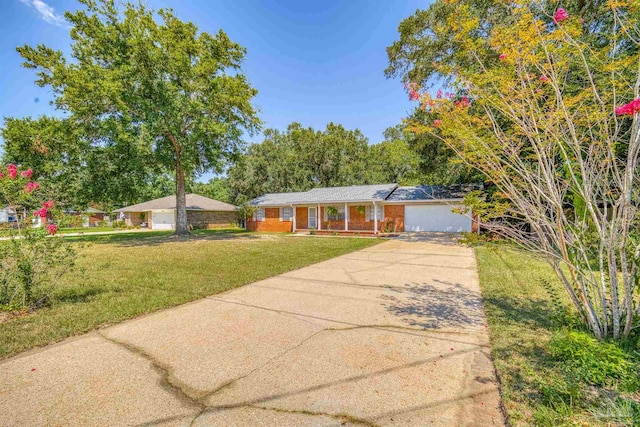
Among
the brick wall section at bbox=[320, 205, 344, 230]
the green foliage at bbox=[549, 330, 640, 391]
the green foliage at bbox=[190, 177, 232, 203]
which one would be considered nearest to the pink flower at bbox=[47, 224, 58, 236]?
the green foliage at bbox=[549, 330, 640, 391]

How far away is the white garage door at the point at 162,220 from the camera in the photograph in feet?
104

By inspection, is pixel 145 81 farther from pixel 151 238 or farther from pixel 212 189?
pixel 212 189

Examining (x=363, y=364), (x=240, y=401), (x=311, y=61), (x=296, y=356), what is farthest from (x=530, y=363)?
(x=311, y=61)

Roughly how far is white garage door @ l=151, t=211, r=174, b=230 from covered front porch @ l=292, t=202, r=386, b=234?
54.1 feet

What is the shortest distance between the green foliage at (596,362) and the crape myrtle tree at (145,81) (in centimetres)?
1625

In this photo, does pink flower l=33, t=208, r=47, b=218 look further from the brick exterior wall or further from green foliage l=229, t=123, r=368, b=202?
green foliage l=229, t=123, r=368, b=202

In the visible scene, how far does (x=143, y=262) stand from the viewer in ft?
31.4

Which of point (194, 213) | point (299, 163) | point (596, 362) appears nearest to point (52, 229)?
point (596, 362)

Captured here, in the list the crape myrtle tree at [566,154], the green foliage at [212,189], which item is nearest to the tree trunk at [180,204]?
the crape myrtle tree at [566,154]

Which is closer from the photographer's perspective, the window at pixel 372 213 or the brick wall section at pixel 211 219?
the window at pixel 372 213

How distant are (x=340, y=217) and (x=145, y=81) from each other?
14.6 metres

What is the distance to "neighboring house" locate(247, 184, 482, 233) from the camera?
1925 cm

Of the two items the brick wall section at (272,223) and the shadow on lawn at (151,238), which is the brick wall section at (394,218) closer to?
the brick wall section at (272,223)

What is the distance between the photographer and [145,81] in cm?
1560
